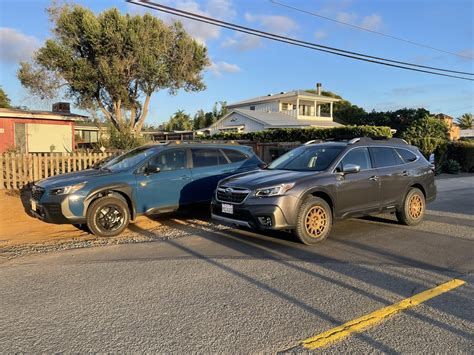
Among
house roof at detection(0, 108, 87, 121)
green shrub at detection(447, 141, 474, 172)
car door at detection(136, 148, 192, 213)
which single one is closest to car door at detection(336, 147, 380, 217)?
car door at detection(136, 148, 192, 213)

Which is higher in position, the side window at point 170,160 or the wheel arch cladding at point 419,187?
the side window at point 170,160

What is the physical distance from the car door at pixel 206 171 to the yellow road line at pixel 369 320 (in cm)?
517

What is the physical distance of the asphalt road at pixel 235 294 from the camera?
3580 mm

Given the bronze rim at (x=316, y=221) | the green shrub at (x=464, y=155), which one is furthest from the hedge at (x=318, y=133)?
the bronze rim at (x=316, y=221)

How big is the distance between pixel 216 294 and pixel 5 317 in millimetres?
2063

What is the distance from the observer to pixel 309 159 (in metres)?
7.76

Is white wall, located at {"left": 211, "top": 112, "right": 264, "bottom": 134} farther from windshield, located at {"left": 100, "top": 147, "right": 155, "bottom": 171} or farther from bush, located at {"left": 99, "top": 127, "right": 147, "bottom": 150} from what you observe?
windshield, located at {"left": 100, "top": 147, "right": 155, "bottom": 171}

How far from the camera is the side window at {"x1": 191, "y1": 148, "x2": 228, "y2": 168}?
908 cm

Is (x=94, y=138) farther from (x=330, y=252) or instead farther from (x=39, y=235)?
(x=330, y=252)

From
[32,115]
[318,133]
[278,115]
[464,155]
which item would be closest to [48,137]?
[32,115]

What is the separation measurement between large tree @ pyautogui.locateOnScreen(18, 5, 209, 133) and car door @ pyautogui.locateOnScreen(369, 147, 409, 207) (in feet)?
60.3

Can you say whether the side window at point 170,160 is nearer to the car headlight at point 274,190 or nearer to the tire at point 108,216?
the tire at point 108,216

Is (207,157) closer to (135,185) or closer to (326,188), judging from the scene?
(135,185)

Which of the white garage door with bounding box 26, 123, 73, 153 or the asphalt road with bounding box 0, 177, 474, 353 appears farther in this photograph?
the white garage door with bounding box 26, 123, 73, 153
